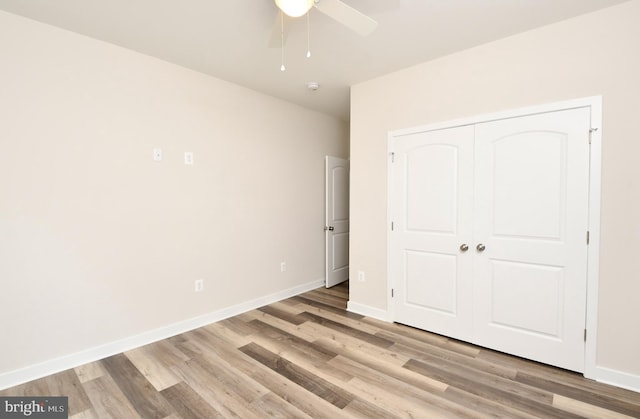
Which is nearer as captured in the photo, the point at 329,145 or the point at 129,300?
the point at 129,300

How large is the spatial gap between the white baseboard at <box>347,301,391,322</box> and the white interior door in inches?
40.0

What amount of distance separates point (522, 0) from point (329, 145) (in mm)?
3011

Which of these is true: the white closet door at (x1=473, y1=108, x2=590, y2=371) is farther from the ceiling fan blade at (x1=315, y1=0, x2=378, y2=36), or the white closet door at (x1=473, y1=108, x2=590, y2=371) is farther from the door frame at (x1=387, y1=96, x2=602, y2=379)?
the ceiling fan blade at (x1=315, y1=0, x2=378, y2=36)

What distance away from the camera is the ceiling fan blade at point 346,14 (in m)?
1.63

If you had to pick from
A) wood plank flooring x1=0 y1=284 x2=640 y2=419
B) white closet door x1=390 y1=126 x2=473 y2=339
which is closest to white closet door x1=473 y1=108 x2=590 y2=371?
white closet door x1=390 y1=126 x2=473 y2=339

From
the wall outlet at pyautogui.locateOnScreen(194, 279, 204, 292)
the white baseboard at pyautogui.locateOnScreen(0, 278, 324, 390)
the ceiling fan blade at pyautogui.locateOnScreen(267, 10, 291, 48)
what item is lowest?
the white baseboard at pyautogui.locateOnScreen(0, 278, 324, 390)

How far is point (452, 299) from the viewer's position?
2.85m

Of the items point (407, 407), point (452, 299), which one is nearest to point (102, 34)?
point (407, 407)

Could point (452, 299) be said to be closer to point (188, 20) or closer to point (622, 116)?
point (622, 116)

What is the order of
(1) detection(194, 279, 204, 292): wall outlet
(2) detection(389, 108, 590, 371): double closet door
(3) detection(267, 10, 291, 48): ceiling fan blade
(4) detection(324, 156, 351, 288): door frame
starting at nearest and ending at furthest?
(3) detection(267, 10, 291, 48): ceiling fan blade, (2) detection(389, 108, 590, 371): double closet door, (1) detection(194, 279, 204, 292): wall outlet, (4) detection(324, 156, 351, 288): door frame

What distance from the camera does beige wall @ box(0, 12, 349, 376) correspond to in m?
2.18

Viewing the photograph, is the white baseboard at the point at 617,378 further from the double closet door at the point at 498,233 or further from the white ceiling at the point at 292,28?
the white ceiling at the point at 292,28

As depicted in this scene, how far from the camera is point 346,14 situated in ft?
5.61

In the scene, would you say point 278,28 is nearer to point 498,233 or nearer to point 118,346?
point 498,233
